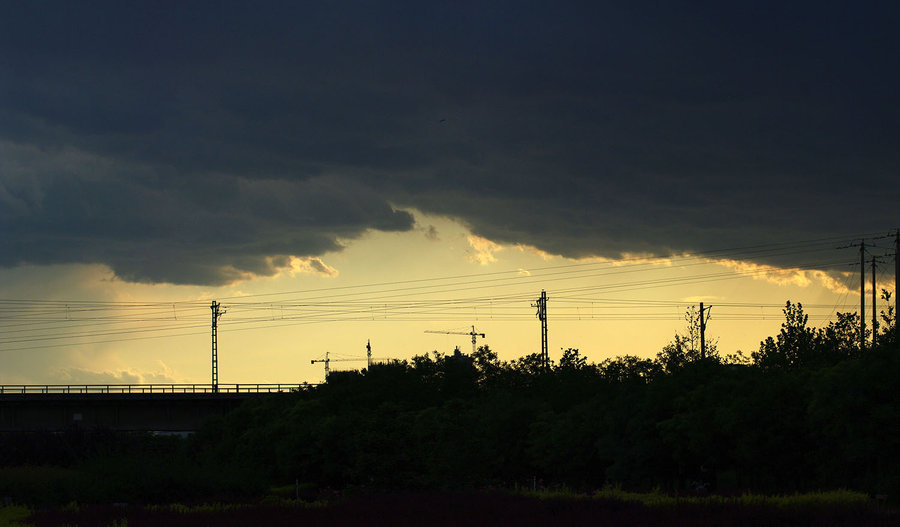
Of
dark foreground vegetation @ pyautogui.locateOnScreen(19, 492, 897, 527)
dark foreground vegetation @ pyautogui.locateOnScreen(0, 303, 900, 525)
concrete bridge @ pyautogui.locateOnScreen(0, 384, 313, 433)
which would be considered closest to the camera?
dark foreground vegetation @ pyautogui.locateOnScreen(19, 492, 897, 527)

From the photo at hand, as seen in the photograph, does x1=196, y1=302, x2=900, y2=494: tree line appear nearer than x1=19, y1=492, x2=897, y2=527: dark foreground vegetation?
No

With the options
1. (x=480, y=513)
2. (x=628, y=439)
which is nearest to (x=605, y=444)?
(x=628, y=439)

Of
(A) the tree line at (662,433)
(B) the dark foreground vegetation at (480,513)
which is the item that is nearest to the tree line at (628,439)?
(A) the tree line at (662,433)

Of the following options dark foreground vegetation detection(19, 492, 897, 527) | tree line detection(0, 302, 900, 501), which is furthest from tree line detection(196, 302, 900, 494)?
dark foreground vegetation detection(19, 492, 897, 527)

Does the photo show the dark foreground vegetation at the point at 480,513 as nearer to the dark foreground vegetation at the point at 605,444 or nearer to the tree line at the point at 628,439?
the dark foreground vegetation at the point at 605,444

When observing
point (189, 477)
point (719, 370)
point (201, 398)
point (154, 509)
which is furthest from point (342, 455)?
point (201, 398)

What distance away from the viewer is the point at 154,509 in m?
33.6

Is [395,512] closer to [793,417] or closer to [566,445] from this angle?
[793,417]

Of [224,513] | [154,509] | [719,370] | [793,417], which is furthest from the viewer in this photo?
[719,370]

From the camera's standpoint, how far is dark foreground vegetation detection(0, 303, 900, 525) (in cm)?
4247

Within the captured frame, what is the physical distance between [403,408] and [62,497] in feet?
133

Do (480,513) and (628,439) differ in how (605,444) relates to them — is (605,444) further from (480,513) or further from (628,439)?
(480,513)

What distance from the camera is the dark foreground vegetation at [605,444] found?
42469mm

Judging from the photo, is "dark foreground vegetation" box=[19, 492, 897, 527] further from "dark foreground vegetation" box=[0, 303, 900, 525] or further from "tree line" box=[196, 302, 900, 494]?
"tree line" box=[196, 302, 900, 494]
